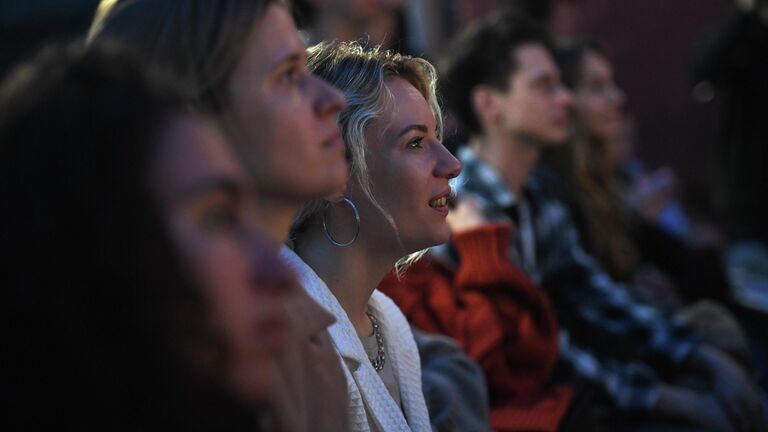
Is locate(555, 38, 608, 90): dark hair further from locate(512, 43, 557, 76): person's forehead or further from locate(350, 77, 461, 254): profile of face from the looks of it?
locate(350, 77, 461, 254): profile of face

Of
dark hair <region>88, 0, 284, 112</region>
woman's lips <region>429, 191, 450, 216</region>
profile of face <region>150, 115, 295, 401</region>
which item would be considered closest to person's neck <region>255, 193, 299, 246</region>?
dark hair <region>88, 0, 284, 112</region>

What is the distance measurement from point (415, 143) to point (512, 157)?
1.67 meters

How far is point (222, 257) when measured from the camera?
1.05 metres

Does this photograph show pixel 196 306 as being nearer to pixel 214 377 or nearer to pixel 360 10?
pixel 214 377

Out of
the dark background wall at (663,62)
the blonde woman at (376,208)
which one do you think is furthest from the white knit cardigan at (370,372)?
the dark background wall at (663,62)

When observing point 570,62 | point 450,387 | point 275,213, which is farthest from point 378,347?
point 570,62

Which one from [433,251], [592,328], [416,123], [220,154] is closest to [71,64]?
[220,154]

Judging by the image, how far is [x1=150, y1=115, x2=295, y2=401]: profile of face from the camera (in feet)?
3.40

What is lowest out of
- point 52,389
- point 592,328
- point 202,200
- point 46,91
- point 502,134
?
point 592,328

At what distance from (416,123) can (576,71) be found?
2655mm

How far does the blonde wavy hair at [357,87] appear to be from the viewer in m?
2.02

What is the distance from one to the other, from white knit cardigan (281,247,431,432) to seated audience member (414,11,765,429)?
0.94 meters

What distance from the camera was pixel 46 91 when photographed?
1072 millimetres

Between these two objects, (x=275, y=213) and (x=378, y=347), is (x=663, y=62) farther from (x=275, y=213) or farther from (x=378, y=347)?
(x=275, y=213)
